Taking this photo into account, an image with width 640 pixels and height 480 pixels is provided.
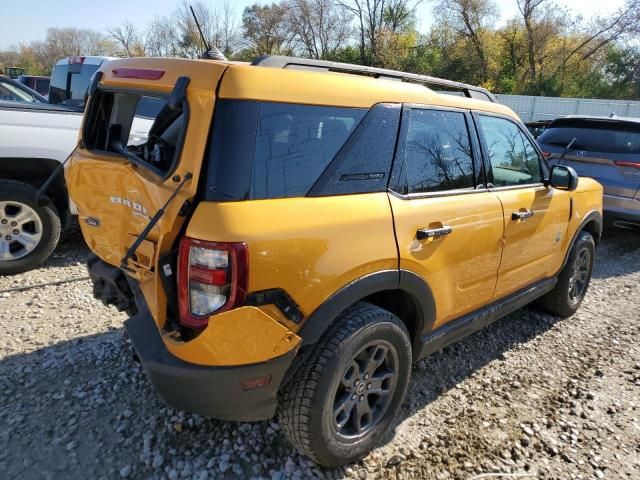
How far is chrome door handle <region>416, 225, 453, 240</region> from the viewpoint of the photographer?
2406mm

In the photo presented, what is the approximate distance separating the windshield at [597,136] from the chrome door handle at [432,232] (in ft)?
16.7

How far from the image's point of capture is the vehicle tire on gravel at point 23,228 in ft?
13.9

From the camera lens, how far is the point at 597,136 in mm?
6562

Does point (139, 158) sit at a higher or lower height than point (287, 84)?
lower

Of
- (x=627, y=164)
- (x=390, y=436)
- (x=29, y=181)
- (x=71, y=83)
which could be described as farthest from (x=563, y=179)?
(x=71, y=83)

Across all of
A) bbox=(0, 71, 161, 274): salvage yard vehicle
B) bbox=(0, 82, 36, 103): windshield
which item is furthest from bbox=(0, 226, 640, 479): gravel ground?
bbox=(0, 82, 36, 103): windshield

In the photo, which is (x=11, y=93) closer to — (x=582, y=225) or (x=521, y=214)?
(x=521, y=214)

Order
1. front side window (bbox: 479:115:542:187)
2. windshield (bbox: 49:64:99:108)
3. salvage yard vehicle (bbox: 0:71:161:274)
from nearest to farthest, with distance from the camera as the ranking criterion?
front side window (bbox: 479:115:542:187) → salvage yard vehicle (bbox: 0:71:161:274) → windshield (bbox: 49:64:99:108)

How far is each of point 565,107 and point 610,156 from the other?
1672 centimetres

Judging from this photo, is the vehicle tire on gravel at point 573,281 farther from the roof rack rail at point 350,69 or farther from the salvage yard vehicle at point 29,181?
the salvage yard vehicle at point 29,181

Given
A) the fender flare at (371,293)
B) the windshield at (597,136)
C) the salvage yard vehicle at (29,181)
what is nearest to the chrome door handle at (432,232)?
the fender flare at (371,293)

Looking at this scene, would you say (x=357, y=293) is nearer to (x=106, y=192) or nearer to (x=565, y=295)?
(x=106, y=192)

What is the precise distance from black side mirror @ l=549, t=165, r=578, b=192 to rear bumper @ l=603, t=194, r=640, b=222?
339 cm

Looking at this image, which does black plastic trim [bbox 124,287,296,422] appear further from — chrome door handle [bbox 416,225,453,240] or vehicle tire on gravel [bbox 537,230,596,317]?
vehicle tire on gravel [bbox 537,230,596,317]
